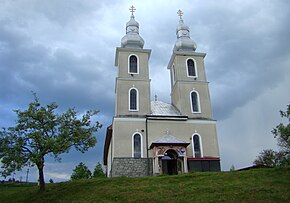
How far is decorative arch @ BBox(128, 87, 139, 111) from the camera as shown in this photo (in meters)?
32.2

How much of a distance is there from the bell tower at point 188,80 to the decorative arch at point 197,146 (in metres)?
2.56

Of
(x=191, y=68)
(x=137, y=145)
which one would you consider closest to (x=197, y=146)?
(x=137, y=145)

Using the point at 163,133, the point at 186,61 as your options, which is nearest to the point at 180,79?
the point at 186,61

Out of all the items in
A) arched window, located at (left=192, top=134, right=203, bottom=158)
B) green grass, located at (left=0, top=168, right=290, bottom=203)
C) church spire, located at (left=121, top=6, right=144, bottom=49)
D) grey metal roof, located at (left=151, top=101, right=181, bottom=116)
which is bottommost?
green grass, located at (left=0, top=168, right=290, bottom=203)

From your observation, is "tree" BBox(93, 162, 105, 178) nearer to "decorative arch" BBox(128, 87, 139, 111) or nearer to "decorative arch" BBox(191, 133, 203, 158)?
"decorative arch" BBox(128, 87, 139, 111)

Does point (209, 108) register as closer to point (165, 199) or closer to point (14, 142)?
point (165, 199)

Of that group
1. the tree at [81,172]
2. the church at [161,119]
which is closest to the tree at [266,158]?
the church at [161,119]

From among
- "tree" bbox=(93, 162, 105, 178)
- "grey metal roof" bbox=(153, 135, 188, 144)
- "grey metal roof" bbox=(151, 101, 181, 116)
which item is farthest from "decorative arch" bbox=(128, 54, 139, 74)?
"tree" bbox=(93, 162, 105, 178)

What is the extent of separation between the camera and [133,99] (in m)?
A: 32.8

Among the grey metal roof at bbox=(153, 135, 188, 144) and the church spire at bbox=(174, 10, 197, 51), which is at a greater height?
the church spire at bbox=(174, 10, 197, 51)

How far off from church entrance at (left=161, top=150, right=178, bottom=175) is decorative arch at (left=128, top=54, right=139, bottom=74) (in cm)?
1067

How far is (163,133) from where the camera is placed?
30.7 m

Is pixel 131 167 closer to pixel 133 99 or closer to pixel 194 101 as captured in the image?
pixel 133 99

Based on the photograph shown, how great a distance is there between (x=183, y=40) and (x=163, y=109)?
32.3 ft
